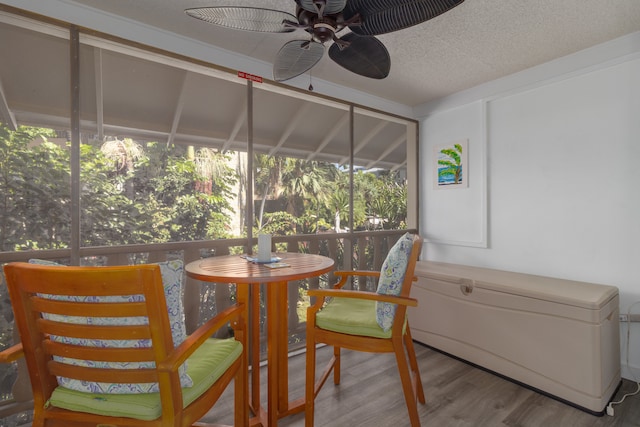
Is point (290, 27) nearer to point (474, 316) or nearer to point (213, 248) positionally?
point (213, 248)

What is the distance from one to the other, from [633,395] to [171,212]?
4.28 metres

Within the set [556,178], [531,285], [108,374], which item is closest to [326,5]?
[108,374]

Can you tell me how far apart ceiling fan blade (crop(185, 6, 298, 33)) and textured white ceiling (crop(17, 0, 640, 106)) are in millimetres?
624

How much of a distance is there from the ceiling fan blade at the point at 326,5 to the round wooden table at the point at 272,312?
1150 mm

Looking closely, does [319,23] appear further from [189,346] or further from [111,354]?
[111,354]

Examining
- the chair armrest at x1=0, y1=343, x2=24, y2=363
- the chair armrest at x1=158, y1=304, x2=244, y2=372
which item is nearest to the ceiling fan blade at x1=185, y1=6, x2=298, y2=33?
the chair armrest at x1=158, y1=304, x2=244, y2=372

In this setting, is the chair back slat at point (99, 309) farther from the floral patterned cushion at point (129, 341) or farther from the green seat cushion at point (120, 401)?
the green seat cushion at point (120, 401)

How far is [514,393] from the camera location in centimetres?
204

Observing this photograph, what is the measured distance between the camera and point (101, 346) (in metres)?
1.01

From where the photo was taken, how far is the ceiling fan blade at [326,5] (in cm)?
117

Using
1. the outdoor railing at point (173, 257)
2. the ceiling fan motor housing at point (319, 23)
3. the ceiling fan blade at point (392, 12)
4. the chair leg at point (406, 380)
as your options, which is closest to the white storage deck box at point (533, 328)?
the outdoor railing at point (173, 257)

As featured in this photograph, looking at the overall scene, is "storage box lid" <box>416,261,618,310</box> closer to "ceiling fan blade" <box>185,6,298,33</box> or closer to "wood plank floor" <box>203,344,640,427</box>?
"wood plank floor" <box>203,344,640,427</box>

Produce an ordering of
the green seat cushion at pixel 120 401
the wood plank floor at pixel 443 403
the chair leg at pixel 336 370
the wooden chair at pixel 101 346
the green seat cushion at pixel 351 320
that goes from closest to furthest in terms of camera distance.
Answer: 1. the wooden chair at pixel 101 346
2. the green seat cushion at pixel 120 401
3. the green seat cushion at pixel 351 320
4. the wood plank floor at pixel 443 403
5. the chair leg at pixel 336 370

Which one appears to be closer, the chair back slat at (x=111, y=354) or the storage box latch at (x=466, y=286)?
the chair back slat at (x=111, y=354)
